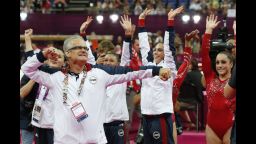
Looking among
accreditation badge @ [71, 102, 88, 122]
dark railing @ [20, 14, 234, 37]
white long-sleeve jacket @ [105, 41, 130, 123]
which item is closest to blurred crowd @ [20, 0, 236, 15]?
dark railing @ [20, 14, 234, 37]

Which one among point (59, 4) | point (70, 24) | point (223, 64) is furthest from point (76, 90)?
point (59, 4)

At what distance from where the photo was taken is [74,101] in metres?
4.32

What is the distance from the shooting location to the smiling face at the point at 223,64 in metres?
5.82

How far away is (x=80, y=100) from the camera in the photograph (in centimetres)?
431

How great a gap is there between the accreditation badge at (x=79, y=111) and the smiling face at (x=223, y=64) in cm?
211

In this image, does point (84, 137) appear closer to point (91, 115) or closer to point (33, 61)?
point (91, 115)

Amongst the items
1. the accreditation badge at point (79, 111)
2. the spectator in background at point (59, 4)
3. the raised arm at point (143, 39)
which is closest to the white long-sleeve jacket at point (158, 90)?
the raised arm at point (143, 39)

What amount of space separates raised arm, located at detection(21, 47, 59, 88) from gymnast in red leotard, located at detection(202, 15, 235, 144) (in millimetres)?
2169

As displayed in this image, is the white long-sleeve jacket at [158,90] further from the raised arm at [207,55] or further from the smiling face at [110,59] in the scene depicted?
the raised arm at [207,55]

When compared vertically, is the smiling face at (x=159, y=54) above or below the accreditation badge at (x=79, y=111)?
above

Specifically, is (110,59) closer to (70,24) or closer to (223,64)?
(223,64)

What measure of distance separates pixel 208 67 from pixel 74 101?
2.20 meters

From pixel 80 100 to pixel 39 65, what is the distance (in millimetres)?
437
